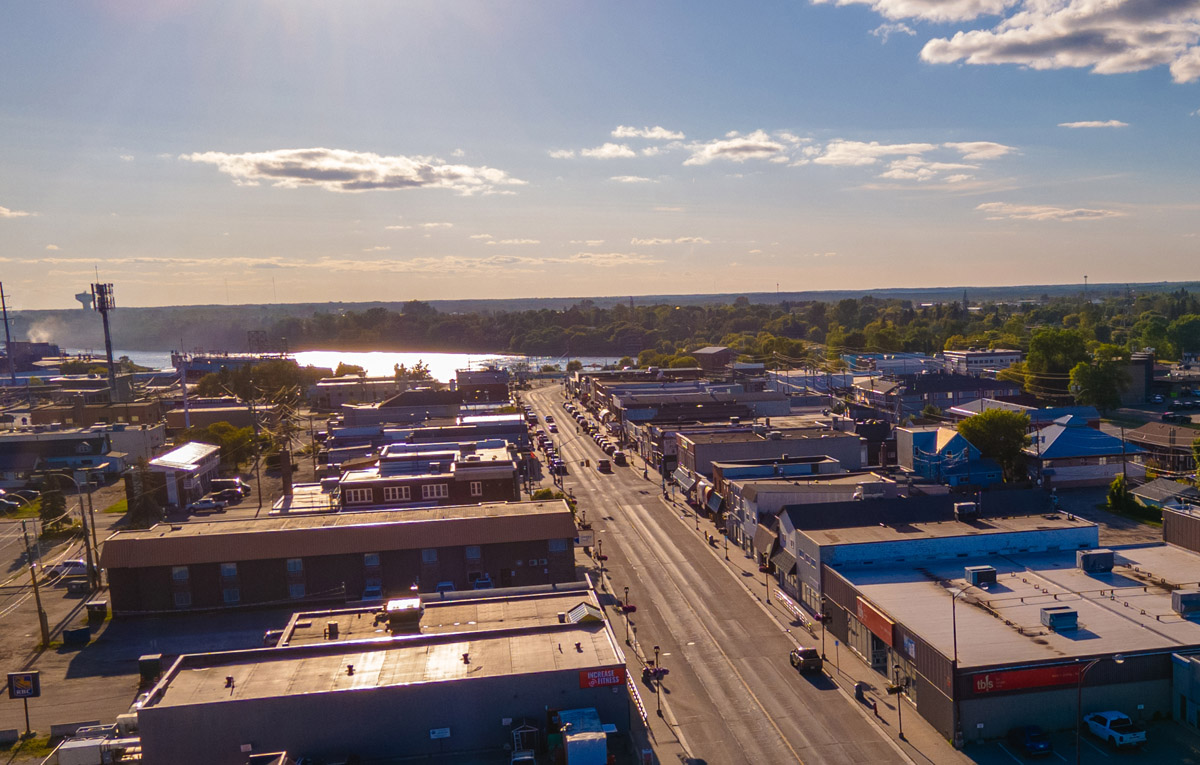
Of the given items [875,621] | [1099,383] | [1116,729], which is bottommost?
[1116,729]

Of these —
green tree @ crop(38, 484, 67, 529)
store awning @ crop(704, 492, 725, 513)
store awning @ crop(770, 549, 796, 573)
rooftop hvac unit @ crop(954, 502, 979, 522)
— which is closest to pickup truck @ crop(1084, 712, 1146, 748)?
rooftop hvac unit @ crop(954, 502, 979, 522)

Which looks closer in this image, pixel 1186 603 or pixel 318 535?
pixel 1186 603

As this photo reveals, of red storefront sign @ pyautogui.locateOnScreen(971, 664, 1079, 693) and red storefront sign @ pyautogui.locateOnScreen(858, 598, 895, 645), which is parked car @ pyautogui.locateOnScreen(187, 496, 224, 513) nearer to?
red storefront sign @ pyautogui.locateOnScreen(858, 598, 895, 645)

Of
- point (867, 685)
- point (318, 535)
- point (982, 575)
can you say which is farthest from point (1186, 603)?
point (318, 535)

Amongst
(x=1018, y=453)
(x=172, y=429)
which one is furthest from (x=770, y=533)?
(x=172, y=429)

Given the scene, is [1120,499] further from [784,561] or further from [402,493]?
[402,493]

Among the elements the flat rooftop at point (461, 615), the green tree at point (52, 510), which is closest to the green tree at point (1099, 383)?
the flat rooftop at point (461, 615)
